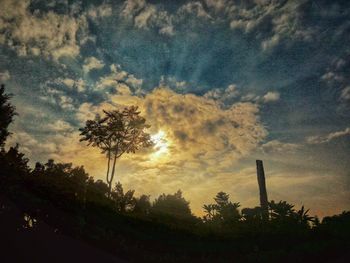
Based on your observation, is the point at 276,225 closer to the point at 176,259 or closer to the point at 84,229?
the point at 176,259

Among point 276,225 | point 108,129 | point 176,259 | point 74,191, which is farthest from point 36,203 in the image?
point 108,129

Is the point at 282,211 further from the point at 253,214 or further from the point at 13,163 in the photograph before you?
the point at 13,163

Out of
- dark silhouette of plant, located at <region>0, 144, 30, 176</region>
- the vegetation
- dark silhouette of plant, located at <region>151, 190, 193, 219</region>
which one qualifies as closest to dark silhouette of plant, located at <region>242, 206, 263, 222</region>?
the vegetation

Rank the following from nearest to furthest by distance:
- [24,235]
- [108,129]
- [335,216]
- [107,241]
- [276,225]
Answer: [24,235]
[107,241]
[276,225]
[335,216]
[108,129]

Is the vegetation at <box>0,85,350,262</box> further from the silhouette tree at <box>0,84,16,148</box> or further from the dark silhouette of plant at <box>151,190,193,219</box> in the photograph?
the dark silhouette of plant at <box>151,190,193,219</box>

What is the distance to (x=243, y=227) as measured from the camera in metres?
14.3

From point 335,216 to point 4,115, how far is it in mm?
20884

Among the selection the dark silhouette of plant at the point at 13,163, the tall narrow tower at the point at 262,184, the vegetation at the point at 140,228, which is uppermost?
the tall narrow tower at the point at 262,184

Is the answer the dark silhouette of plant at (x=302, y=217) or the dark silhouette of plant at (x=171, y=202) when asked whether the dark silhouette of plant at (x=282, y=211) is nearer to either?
the dark silhouette of plant at (x=302, y=217)

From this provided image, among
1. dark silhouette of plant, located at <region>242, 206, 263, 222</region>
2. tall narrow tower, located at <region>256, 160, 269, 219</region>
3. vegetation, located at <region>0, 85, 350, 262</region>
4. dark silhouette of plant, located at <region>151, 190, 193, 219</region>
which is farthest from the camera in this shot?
dark silhouette of plant, located at <region>151, 190, 193, 219</region>

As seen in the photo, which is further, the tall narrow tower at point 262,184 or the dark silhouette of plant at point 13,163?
the tall narrow tower at point 262,184

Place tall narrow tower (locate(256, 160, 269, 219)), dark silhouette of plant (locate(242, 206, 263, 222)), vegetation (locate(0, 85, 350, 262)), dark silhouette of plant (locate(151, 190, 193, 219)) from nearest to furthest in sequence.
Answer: vegetation (locate(0, 85, 350, 262)) < dark silhouette of plant (locate(242, 206, 263, 222)) < tall narrow tower (locate(256, 160, 269, 219)) < dark silhouette of plant (locate(151, 190, 193, 219))

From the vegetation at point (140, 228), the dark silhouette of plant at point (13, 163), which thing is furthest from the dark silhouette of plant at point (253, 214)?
the dark silhouette of plant at point (13, 163)

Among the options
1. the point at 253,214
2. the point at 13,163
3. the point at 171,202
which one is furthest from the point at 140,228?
the point at 171,202
